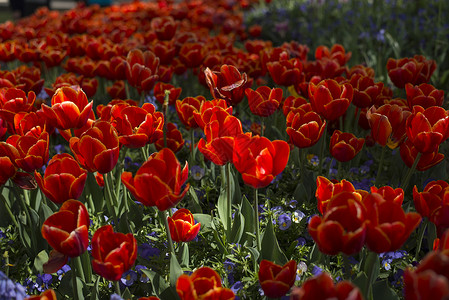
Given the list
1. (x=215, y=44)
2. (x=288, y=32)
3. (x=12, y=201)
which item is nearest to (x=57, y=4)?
(x=288, y=32)

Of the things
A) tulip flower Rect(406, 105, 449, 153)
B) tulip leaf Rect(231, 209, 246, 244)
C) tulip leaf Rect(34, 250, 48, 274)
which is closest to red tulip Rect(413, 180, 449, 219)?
tulip flower Rect(406, 105, 449, 153)

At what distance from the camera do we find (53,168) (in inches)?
55.1

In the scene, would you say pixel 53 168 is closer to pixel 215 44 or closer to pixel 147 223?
pixel 147 223

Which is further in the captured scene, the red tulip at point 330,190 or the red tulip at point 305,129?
the red tulip at point 305,129

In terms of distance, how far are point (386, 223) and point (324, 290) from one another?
0.74ft

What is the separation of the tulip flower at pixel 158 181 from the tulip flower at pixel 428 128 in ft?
2.96

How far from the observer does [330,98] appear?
1848mm

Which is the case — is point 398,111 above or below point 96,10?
above

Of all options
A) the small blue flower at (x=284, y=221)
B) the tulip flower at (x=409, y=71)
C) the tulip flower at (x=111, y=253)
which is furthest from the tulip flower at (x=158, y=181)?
the tulip flower at (x=409, y=71)

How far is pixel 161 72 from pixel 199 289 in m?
1.91

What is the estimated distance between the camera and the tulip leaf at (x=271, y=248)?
1533 millimetres

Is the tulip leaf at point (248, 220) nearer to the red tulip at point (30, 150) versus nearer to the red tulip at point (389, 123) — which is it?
the red tulip at point (389, 123)

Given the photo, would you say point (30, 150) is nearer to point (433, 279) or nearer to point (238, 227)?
point (238, 227)

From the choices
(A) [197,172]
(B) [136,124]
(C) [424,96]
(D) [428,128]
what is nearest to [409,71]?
(C) [424,96]
